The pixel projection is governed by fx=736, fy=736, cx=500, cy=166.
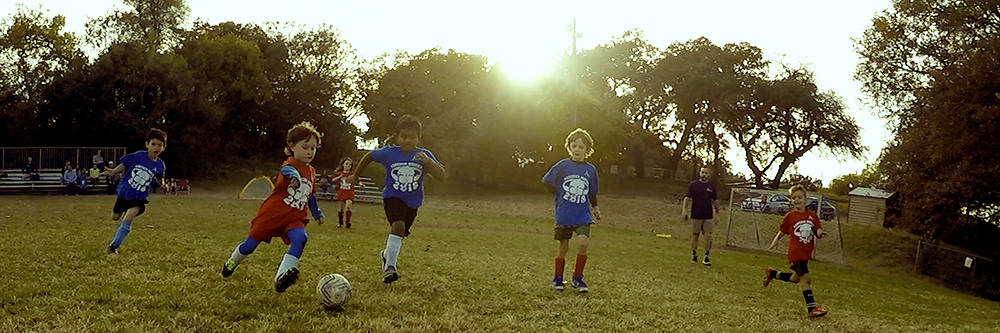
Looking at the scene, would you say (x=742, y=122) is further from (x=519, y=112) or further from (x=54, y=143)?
(x=54, y=143)

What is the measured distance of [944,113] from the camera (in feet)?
95.3

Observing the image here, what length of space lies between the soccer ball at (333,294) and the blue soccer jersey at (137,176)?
5462 mm

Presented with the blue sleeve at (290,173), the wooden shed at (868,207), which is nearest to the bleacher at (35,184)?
the blue sleeve at (290,173)

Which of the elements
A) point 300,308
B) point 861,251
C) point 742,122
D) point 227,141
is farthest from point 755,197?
point 227,141

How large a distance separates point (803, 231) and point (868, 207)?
35399 millimetres

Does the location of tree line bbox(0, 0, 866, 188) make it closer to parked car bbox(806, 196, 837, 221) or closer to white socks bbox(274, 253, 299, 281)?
parked car bbox(806, 196, 837, 221)

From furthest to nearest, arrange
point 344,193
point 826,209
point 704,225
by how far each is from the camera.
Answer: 1. point 826,209
2. point 344,193
3. point 704,225

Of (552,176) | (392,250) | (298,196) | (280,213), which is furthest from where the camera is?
(552,176)

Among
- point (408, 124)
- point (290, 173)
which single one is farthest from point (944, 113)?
point (290, 173)

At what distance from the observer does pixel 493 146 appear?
180 feet

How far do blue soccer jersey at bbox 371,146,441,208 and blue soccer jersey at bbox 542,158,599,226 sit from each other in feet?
6.09

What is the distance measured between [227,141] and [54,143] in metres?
11.2

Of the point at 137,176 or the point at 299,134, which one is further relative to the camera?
the point at 137,176

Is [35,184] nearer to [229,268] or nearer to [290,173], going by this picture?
[229,268]
